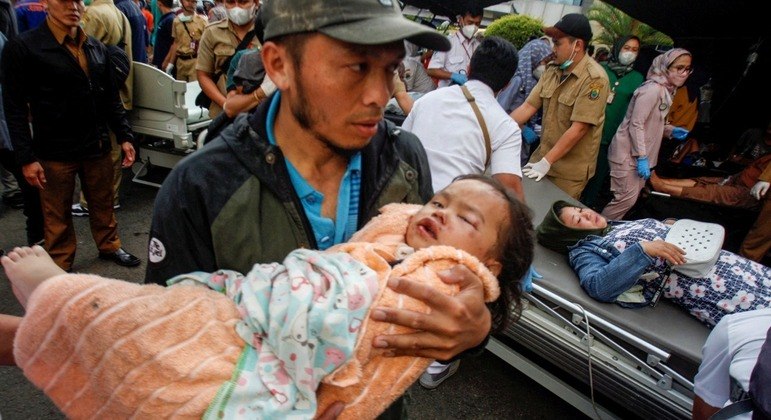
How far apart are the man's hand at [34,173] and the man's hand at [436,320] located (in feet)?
10.5

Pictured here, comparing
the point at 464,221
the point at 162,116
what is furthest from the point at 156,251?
the point at 162,116

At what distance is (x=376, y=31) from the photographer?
1.03 metres

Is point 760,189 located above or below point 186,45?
below

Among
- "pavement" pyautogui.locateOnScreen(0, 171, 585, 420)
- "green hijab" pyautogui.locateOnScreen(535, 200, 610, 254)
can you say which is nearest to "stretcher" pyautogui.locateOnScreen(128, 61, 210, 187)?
"pavement" pyautogui.locateOnScreen(0, 171, 585, 420)

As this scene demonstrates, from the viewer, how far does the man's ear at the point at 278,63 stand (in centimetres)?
115

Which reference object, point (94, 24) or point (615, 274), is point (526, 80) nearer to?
point (615, 274)

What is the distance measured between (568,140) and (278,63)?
3.55 meters

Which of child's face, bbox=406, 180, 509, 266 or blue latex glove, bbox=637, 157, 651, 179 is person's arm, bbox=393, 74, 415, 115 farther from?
child's face, bbox=406, 180, 509, 266

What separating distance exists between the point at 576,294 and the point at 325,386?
7.12 ft

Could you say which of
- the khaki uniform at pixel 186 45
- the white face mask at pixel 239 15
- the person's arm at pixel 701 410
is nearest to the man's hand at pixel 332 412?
the person's arm at pixel 701 410

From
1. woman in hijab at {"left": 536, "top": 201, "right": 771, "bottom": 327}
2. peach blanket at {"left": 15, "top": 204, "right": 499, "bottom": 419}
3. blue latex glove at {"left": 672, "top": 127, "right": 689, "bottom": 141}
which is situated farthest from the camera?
blue latex glove at {"left": 672, "top": 127, "right": 689, "bottom": 141}

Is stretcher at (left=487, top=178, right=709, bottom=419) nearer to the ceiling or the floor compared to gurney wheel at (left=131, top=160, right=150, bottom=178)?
nearer to the ceiling

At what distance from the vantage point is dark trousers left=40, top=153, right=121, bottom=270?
10.8ft

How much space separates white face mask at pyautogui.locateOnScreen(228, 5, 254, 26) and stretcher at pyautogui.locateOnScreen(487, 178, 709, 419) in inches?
132
